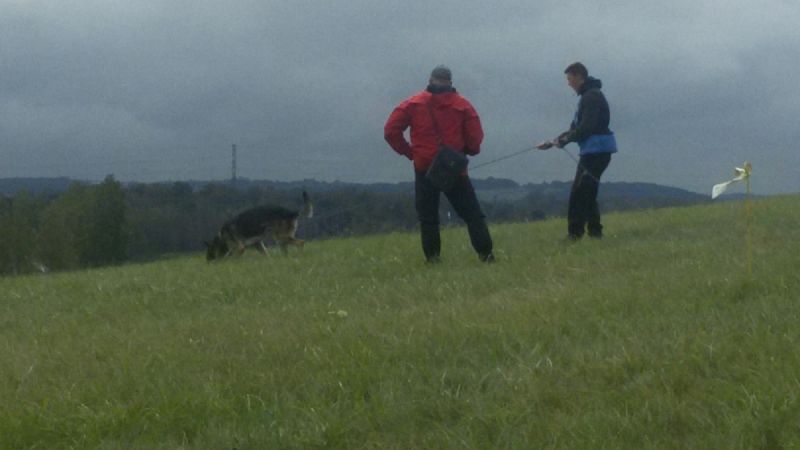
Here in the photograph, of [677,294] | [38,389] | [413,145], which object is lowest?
[38,389]

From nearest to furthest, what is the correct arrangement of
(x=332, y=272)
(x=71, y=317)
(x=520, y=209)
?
1. (x=71, y=317)
2. (x=332, y=272)
3. (x=520, y=209)

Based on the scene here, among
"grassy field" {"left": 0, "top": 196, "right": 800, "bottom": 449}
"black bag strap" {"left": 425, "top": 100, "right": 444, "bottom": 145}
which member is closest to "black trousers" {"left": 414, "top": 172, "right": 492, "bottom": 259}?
"black bag strap" {"left": 425, "top": 100, "right": 444, "bottom": 145}

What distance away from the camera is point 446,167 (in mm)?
11016

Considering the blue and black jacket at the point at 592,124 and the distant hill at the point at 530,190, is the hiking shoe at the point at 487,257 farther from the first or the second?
the distant hill at the point at 530,190

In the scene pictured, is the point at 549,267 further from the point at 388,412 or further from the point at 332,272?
the point at 388,412

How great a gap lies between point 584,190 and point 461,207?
6.03 feet

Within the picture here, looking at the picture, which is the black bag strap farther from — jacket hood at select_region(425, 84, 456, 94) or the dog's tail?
the dog's tail

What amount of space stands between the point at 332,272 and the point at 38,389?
17.7 ft

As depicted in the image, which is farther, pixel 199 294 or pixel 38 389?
pixel 199 294

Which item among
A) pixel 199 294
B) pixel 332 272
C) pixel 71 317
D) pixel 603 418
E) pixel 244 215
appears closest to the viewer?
pixel 603 418

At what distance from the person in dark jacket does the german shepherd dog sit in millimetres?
6008

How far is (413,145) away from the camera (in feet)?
37.6

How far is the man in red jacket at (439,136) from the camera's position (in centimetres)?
1127

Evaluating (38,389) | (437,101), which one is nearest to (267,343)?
(38,389)
